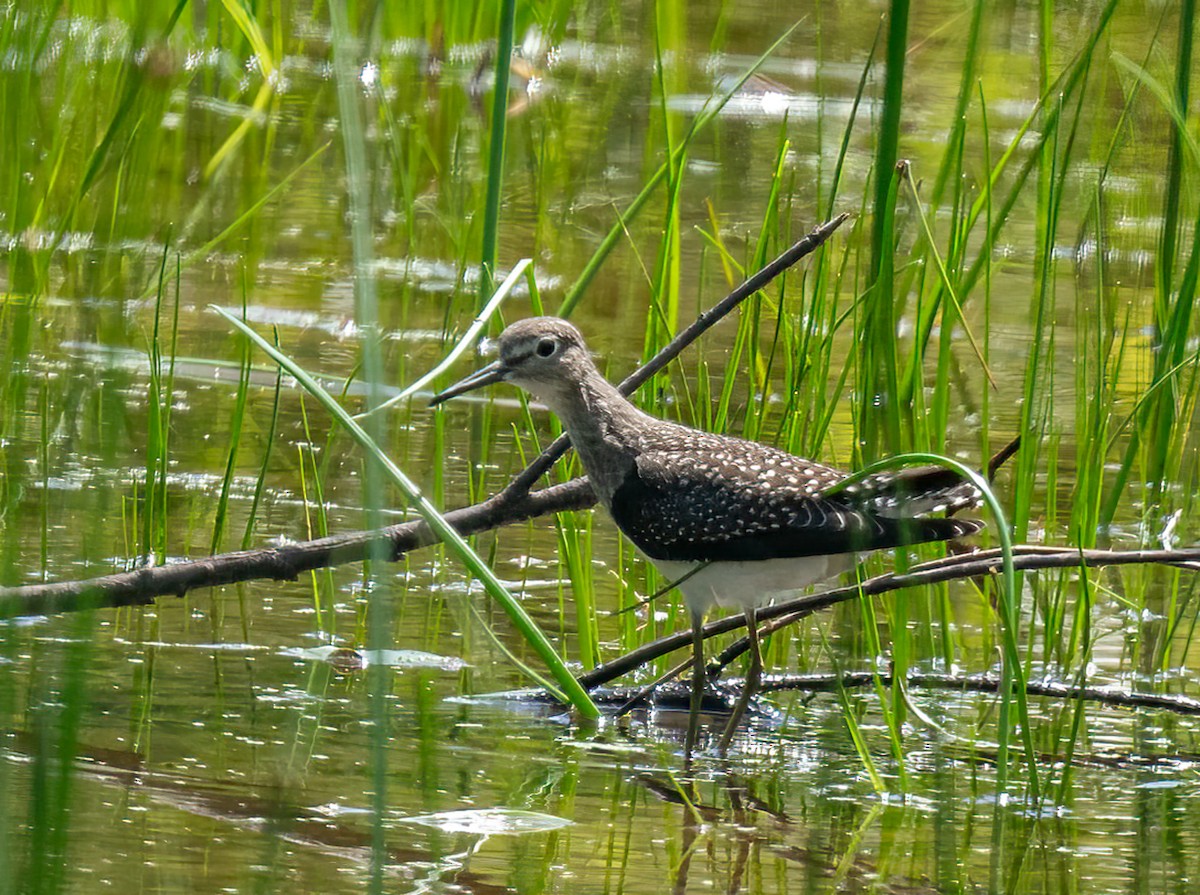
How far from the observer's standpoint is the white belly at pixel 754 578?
4.17m

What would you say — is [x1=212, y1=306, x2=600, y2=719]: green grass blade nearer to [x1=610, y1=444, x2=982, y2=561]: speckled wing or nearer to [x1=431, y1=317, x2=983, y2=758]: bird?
[x1=431, y1=317, x2=983, y2=758]: bird

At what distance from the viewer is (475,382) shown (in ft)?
13.9

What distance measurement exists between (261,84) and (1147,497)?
5491mm

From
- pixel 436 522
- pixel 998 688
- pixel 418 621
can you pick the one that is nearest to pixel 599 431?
pixel 418 621

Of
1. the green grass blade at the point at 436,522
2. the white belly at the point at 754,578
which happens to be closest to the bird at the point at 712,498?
the white belly at the point at 754,578

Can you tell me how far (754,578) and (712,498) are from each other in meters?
0.22

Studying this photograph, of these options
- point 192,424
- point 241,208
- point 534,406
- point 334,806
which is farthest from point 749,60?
point 334,806

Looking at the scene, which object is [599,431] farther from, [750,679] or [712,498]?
[750,679]

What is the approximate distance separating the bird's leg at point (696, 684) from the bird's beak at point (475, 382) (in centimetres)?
77

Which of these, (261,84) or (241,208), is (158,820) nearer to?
(241,208)

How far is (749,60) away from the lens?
10.1m

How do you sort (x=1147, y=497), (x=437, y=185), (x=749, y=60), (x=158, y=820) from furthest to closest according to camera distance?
1. (x=749, y=60)
2. (x=437, y=185)
3. (x=1147, y=497)
4. (x=158, y=820)

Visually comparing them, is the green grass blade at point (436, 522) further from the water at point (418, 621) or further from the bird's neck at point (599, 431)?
the bird's neck at point (599, 431)

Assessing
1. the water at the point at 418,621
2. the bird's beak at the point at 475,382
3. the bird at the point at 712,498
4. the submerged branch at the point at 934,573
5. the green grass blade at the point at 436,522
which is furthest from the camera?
the bird's beak at the point at 475,382
